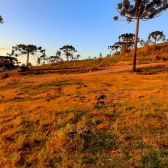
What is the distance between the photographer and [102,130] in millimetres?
2895

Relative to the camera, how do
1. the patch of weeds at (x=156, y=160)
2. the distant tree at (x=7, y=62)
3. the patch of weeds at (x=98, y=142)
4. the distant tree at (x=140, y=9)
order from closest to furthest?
1. the patch of weeds at (x=156, y=160)
2. the patch of weeds at (x=98, y=142)
3. the distant tree at (x=140, y=9)
4. the distant tree at (x=7, y=62)

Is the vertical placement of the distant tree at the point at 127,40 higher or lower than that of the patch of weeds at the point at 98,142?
higher

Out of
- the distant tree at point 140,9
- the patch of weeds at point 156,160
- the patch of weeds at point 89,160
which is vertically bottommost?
the patch of weeds at point 89,160

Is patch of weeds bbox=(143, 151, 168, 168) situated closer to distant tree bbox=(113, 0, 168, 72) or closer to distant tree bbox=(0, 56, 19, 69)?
distant tree bbox=(113, 0, 168, 72)

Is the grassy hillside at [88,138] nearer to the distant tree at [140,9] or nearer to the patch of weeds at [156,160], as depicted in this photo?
the patch of weeds at [156,160]

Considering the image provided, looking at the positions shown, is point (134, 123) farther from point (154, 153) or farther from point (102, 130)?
point (154, 153)

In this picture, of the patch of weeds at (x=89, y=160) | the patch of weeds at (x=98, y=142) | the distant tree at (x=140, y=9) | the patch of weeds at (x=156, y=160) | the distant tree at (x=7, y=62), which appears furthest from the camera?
the distant tree at (x=7, y=62)

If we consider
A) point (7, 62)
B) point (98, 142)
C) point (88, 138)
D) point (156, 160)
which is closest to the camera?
point (156, 160)

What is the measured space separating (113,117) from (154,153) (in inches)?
59.2

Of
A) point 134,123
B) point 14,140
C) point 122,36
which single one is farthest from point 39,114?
point 122,36

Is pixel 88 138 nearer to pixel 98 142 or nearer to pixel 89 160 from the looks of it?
pixel 98 142

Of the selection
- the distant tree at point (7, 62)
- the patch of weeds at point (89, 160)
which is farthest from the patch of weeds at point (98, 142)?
the distant tree at point (7, 62)


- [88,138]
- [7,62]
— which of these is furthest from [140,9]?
→ [7,62]

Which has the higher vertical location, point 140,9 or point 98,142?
point 140,9
